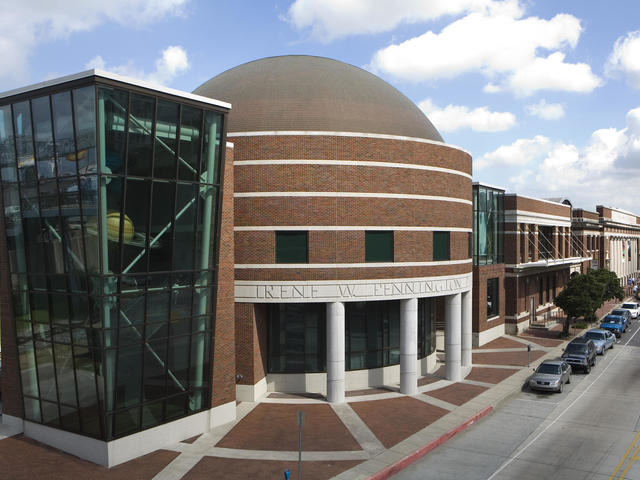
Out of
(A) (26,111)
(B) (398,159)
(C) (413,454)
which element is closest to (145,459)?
(C) (413,454)

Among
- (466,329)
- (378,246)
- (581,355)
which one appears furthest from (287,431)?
(581,355)

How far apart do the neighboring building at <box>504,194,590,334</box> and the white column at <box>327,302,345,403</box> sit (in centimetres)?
2541

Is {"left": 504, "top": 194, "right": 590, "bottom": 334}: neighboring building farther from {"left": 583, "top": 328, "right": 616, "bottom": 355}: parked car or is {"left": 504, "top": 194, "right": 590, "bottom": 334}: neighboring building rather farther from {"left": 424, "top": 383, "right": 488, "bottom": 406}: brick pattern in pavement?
{"left": 424, "top": 383, "right": 488, "bottom": 406}: brick pattern in pavement

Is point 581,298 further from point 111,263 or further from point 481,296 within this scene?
point 111,263

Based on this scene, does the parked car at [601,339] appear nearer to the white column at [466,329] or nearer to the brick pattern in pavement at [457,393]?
the white column at [466,329]

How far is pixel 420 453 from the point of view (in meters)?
20.8

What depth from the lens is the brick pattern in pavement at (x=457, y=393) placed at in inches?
1090

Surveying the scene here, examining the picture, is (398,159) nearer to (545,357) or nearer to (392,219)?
(392,219)

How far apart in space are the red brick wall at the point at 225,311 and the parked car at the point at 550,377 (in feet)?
52.5

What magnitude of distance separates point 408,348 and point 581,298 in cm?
2362

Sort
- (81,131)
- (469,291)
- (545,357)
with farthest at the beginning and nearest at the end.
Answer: (545,357), (469,291), (81,131)

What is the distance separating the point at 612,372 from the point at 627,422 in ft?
36.9

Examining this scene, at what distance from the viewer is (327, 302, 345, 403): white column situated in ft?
88.1

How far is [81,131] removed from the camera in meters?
18.7
